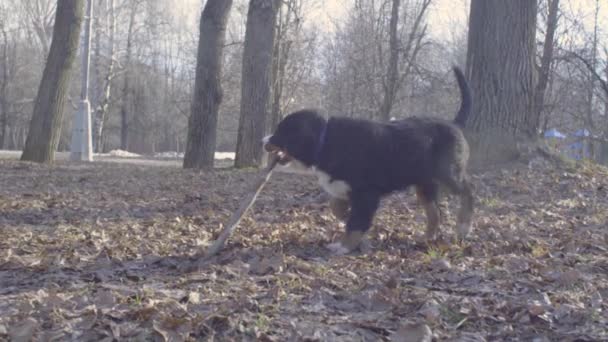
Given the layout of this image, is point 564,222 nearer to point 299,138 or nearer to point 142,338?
point 299,138

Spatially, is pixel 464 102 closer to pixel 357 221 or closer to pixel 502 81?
pixel 357 221

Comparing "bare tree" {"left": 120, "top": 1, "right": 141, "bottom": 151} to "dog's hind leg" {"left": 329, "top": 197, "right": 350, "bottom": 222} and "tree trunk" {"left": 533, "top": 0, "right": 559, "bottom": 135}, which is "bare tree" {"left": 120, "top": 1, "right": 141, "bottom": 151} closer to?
"tree trunk" {"left": 533, "top": 0, "right": 559, "bottom": 135}

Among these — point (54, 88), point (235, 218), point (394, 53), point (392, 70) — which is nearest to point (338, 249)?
point (235, 218)

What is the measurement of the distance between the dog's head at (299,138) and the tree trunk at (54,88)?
10.2 meters

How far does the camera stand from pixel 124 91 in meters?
53.5

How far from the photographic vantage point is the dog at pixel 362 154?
5.73 metres

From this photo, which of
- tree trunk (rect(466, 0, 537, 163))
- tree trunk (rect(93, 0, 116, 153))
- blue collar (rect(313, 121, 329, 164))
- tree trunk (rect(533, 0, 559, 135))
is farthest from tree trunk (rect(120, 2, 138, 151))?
blue collar (rect(313, 121, 329, 164))

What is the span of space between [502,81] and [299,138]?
532 centimetres

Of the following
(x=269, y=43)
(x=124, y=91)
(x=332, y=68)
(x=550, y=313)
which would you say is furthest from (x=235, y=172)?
(x=124, y=91)

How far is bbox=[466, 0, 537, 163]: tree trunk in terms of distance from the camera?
992 cm

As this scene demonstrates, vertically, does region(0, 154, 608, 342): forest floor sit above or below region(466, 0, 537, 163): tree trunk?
below

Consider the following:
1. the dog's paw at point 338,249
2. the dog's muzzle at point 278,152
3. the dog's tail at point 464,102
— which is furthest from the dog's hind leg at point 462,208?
the dog's muzzle at point 278,152

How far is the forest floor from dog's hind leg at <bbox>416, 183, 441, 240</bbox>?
8.4 inches

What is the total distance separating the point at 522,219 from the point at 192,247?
3870 mm
